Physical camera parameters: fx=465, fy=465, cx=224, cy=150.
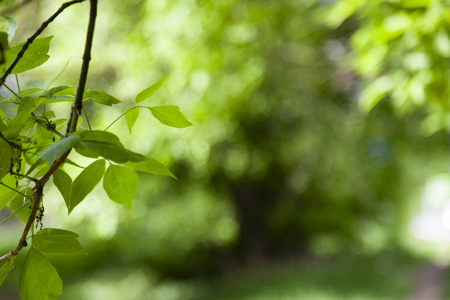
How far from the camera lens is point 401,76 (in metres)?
2.13

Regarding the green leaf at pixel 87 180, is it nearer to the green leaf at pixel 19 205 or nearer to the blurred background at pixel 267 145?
the green leaf at pixel 19 205

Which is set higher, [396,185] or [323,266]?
[396,185]

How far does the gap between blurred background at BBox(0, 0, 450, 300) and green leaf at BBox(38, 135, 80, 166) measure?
264 mm

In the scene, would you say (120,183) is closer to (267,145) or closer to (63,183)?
(63,183)

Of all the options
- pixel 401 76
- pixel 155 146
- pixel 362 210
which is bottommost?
pixel 401 76

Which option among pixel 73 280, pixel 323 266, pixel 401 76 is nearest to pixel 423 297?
pixel 323 266

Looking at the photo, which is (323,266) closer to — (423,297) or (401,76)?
(423,297)

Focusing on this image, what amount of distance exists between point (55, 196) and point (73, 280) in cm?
553

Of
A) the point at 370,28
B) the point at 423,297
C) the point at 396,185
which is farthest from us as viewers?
the point at 396,185

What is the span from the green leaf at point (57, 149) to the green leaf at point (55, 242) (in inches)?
5.4

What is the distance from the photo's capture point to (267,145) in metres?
8.20

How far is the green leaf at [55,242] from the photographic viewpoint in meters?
0.50

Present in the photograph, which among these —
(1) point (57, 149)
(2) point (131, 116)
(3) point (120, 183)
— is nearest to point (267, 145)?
(2) point (131, 116)

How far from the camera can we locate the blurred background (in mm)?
2418
